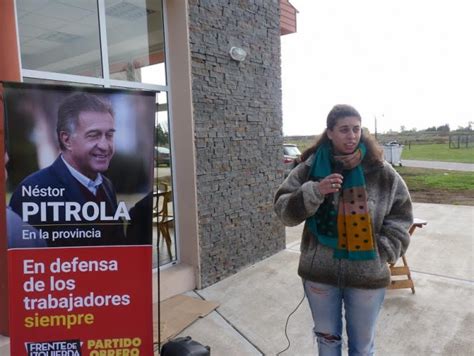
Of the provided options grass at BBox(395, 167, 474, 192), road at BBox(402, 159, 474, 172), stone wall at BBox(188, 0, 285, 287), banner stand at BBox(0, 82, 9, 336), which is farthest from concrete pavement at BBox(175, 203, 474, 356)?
road at BBox(402, 159, 474, 172)

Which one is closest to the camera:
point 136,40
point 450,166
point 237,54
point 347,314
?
point 347,314

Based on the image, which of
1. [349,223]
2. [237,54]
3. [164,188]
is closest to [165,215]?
[164,188]

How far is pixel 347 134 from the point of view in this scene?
6.99 ft

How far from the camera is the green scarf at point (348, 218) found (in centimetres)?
212

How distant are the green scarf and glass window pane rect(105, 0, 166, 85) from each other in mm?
2731

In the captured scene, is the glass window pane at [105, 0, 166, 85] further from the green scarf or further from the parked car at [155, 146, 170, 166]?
the green scarf

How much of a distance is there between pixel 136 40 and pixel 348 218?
10.6ft

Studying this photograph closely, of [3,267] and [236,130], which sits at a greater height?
[236,130]

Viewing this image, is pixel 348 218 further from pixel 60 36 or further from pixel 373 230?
pixel 60 36

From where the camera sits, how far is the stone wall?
4.55m

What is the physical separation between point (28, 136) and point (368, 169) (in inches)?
73.4

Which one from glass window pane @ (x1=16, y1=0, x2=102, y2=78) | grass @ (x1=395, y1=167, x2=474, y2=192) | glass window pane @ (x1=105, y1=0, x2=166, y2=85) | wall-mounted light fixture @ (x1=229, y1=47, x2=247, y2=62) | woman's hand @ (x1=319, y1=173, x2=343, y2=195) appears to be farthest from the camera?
grass @ (x1=395, y1=167, x2=474, y2=192)

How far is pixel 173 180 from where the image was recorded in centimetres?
458

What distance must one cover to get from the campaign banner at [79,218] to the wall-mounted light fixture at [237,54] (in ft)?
8.66
